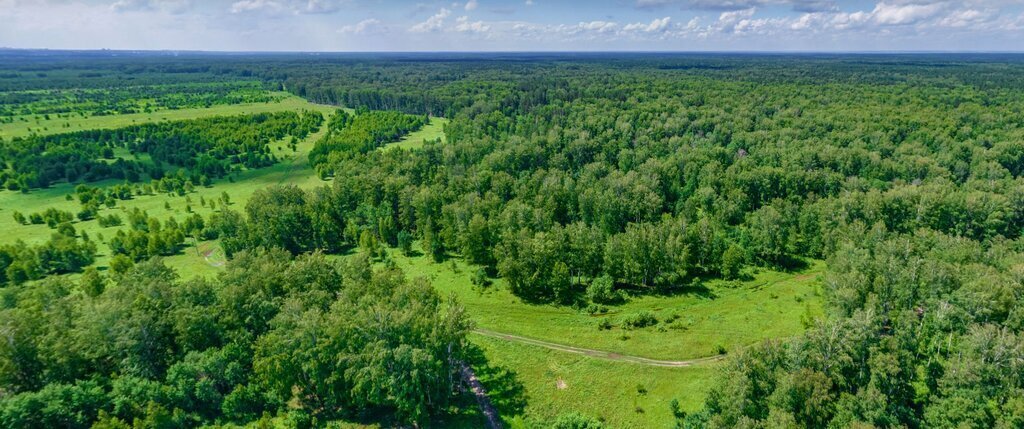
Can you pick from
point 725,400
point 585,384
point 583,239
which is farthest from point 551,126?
point 725,400

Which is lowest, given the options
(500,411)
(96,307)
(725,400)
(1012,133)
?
(500,411)

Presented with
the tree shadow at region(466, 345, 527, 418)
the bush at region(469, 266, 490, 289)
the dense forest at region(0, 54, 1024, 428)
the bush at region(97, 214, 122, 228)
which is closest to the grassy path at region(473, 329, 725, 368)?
the tree shadow at region(466, 345, 527, 418)

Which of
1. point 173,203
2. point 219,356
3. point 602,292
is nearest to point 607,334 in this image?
point 602,292

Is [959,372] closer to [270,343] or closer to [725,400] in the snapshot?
[725,400]

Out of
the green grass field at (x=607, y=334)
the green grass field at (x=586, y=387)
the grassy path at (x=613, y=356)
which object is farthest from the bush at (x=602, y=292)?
the green grass field at (x=586, y=387)

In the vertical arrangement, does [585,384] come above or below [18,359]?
below

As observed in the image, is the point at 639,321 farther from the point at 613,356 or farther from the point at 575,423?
the point at 575,423

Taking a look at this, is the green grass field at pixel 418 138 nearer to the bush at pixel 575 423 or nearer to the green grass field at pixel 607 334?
the green grass field at pixel 607 334
